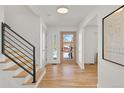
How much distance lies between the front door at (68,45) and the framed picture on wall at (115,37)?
21.1 feet

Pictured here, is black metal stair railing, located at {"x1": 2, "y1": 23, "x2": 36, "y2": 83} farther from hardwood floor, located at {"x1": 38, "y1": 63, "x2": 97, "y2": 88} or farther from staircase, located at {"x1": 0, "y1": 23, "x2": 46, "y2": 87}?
hardwood floor, located at {"x1": 38, "y1": 63, "x2": 97, "y2": 88}

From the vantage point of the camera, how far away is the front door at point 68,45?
9.15 meters

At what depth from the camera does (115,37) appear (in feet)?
7.40

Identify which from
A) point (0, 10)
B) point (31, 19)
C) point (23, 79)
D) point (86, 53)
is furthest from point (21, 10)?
point (86, 53)

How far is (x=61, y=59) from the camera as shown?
9141 mm

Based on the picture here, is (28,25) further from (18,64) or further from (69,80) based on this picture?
(69,80)

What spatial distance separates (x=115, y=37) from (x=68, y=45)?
6943 mm

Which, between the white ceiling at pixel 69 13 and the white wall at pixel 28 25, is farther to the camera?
the white wall at pixel 28 25

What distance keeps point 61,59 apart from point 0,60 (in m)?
5.60

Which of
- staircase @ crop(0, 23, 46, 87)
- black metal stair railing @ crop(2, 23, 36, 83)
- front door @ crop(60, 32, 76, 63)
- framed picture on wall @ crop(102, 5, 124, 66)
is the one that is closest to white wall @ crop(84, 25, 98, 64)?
front door @ crop(60, 32, 76, 63)

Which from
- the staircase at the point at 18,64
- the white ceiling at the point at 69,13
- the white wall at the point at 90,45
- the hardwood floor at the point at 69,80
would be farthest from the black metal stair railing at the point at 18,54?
the white wall at the point at 90,45

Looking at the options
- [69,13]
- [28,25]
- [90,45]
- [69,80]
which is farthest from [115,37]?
[90,45]

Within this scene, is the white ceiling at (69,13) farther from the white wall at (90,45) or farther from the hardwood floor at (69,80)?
the white wall at (90,45)

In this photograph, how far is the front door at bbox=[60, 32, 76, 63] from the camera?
9.15 meters
